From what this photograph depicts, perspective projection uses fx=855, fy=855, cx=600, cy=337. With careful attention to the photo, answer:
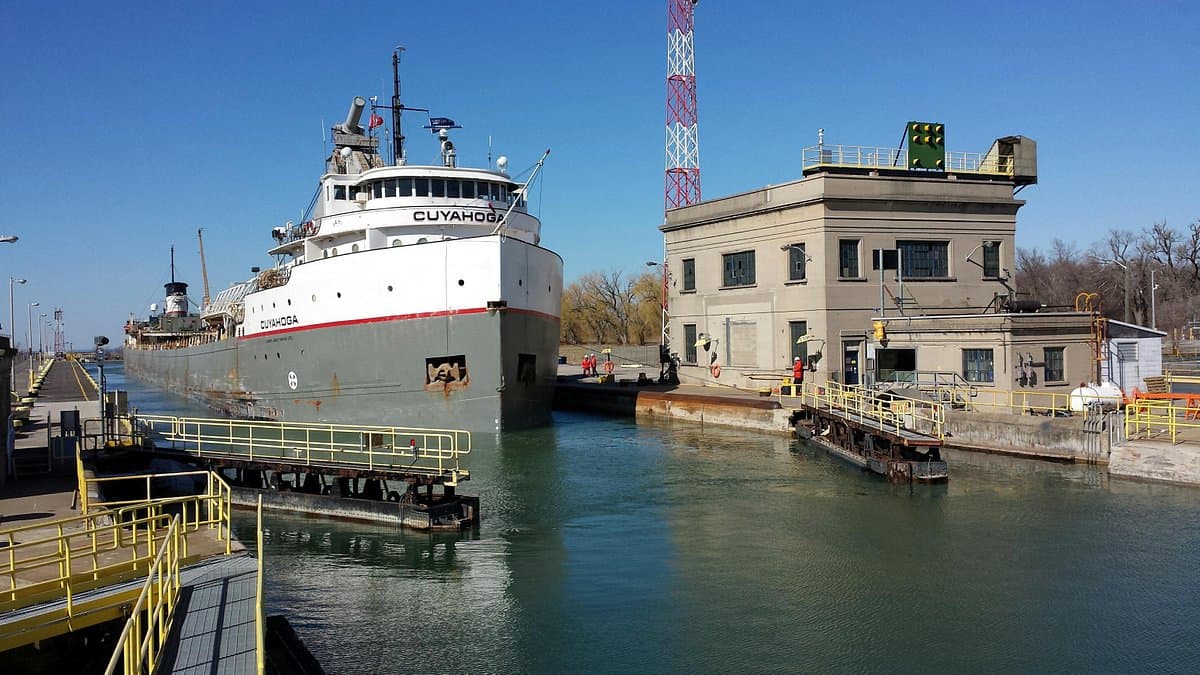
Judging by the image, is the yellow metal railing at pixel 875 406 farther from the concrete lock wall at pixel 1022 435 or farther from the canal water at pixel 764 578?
the canal water at pixel 764 578

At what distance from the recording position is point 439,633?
11.3m

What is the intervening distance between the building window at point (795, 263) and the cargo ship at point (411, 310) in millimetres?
8537

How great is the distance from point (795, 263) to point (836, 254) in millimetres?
1616

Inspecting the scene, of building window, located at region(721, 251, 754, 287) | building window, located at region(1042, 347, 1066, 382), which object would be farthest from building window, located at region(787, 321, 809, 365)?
building window, located at region(1042, 347, 1066, 382)

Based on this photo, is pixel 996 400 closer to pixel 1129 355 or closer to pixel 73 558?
pixel 1129 355

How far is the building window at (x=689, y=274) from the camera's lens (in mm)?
36344

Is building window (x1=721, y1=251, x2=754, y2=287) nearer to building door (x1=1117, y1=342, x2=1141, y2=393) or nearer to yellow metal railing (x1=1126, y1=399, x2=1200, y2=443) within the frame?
building door (x1=1117, y1=342, x2=1141, y2=393)

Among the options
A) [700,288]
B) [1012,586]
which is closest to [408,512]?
[1012,586]

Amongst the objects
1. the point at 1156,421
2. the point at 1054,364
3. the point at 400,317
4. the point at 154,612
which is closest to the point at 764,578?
the point at 154,612

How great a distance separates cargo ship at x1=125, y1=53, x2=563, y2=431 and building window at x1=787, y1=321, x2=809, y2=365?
8697 millimetres

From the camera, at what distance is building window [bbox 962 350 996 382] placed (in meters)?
26.4

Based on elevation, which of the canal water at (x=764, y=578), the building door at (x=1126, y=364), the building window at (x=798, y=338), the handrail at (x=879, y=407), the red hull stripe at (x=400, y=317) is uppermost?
the red hull stripe at (x=400, y=317)

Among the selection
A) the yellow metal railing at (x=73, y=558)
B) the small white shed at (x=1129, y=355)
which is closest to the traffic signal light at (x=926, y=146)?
the small white shed at (x=1129, y=355)

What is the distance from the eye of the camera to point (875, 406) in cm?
2628
